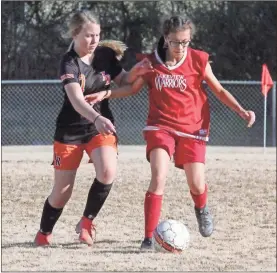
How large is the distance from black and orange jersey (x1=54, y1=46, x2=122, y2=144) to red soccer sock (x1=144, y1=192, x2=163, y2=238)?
2.02ft

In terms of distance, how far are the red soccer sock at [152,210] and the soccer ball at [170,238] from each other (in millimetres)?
46

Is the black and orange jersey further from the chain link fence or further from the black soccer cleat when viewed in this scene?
the chain link fence

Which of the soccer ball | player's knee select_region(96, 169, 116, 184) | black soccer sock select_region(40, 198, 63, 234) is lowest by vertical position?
the soccer ball

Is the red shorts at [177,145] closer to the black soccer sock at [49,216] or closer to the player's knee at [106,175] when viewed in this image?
the player's knee at [106,175]

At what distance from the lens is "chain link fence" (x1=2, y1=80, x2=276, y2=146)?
18.0 metres

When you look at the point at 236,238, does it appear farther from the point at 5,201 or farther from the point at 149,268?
the point at 5,201

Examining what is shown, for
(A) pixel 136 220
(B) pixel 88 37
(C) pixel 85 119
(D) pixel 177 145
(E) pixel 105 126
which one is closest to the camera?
(E) pixel 105 126

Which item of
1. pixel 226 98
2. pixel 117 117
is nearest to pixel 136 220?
pixel 226 98

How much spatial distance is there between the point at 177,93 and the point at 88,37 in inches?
29.3

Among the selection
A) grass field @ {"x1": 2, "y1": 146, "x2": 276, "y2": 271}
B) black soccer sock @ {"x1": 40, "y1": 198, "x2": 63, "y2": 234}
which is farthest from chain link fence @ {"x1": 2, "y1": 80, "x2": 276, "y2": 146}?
black soccer sock @ {"x1": 40, "y1": 198, "x2": 63, "y2": 234}

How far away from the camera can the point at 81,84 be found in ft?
18.2

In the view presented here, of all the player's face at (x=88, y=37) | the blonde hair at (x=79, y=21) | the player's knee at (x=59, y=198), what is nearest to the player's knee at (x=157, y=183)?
the player's knee at (x=59, y=198)

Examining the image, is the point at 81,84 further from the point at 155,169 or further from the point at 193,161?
the point at 193,161

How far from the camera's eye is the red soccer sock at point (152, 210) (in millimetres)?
5609
